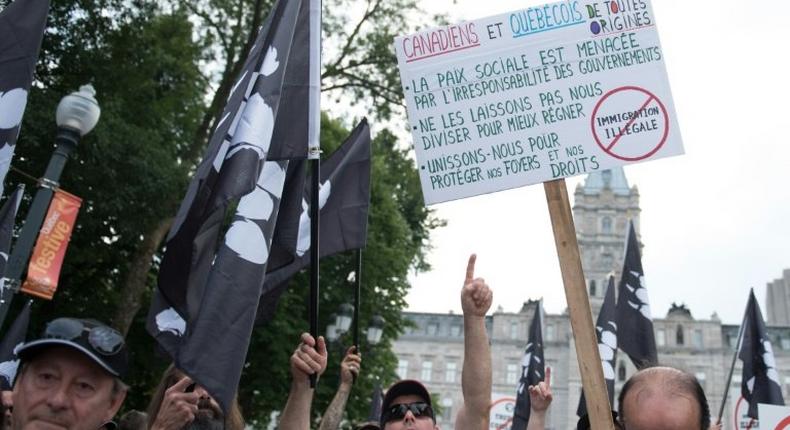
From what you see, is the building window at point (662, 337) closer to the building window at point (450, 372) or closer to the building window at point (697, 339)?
the building window at point (697, 339)

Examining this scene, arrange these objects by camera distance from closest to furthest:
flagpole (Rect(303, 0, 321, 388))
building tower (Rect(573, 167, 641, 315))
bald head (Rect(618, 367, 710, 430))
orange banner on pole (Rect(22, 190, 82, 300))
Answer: bald head (Rect(618, 367, 710, 430)) < flagpole (Rect(303, 0, 321, 388)) < orange banner on pole (Rect(22, 190, 82, 300)) < building tower (Rect(573, 167, 641, 315))

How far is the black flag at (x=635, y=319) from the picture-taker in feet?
32.1

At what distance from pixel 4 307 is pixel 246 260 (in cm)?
329

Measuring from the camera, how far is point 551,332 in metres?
80.8

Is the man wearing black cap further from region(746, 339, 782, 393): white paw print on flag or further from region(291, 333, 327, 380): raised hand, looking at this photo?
region(746, 339, 782, 393): white paw print on flag

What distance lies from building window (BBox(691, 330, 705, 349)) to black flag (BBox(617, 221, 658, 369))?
237 feet

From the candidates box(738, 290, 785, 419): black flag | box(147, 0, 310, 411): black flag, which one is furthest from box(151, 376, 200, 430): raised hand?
box(738, 290, 785, 419): black flag

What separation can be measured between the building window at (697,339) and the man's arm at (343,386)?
77.8 meters

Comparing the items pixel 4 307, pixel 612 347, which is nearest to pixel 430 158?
pixel 4 307

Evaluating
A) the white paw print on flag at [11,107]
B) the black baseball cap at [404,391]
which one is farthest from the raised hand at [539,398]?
the white paw print on flag at [11,107]

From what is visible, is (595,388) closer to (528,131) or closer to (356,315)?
(528,131)

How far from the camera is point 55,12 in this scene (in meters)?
13.2

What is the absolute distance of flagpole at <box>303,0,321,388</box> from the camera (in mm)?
4141

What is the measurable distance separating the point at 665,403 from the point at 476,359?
1353 mm
